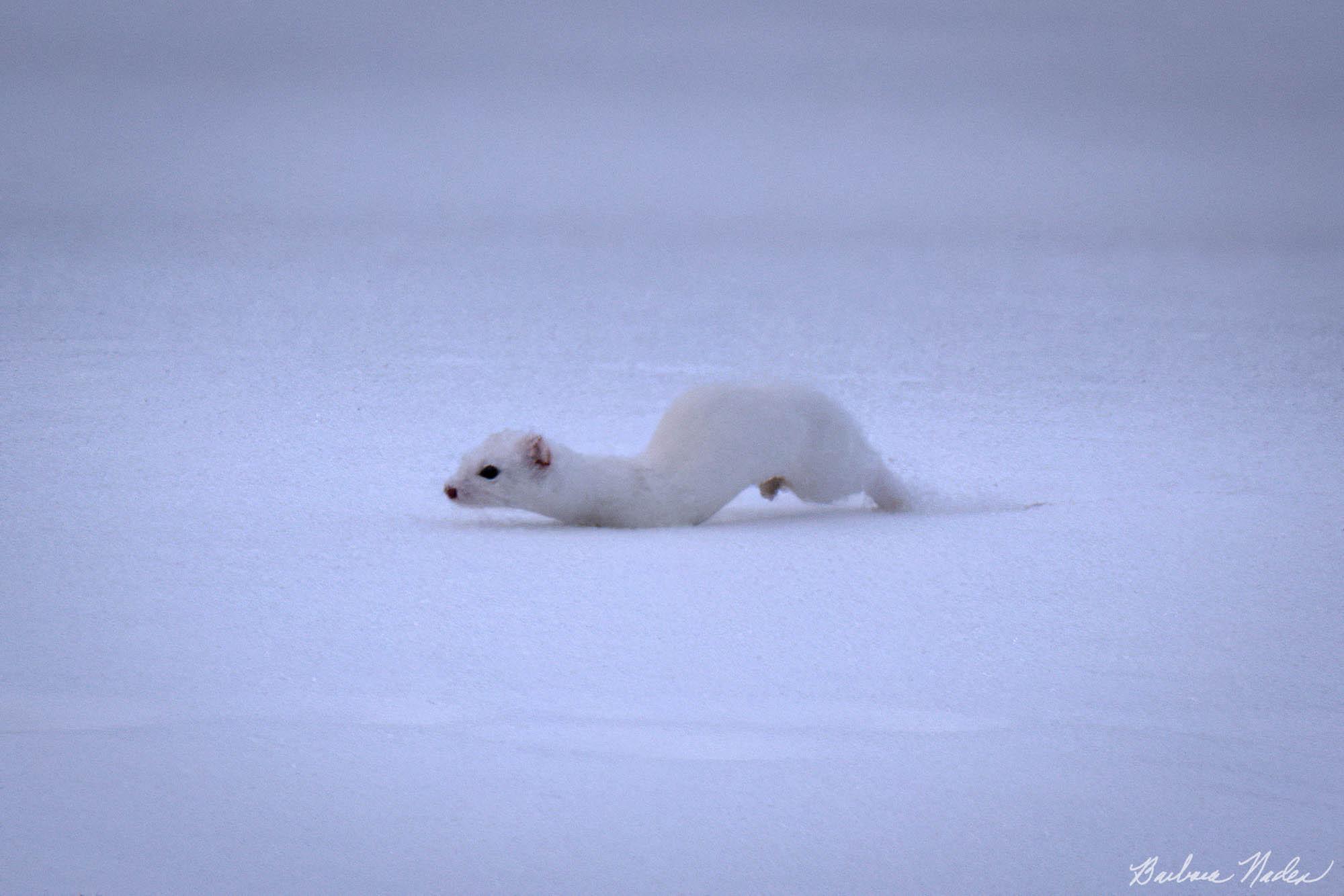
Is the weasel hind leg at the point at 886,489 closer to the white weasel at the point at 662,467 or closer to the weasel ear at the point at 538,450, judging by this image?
the white weasel at the point at 662,467

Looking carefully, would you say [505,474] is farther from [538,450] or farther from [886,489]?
[886,489]

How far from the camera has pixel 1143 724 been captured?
1753mm

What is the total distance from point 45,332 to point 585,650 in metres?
3.41

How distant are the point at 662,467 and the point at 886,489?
0.58m

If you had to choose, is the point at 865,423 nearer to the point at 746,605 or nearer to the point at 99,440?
the point at 746,605

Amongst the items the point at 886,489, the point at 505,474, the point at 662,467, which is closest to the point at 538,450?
the point at 505,474

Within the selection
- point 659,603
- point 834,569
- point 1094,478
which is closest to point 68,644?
point 659,603

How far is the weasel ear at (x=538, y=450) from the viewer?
271 centimetres

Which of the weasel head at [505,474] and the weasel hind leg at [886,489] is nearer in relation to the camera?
the weasel head at [505,474]

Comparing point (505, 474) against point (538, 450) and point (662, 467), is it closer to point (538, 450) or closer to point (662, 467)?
point (538, 450)

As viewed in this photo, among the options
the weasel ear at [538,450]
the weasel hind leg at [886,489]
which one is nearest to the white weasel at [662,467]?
the weasel ear at [538,450]

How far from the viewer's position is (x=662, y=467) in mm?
2758

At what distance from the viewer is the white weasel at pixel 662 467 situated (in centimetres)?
273

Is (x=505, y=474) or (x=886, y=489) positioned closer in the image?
(x=505, y=474)
